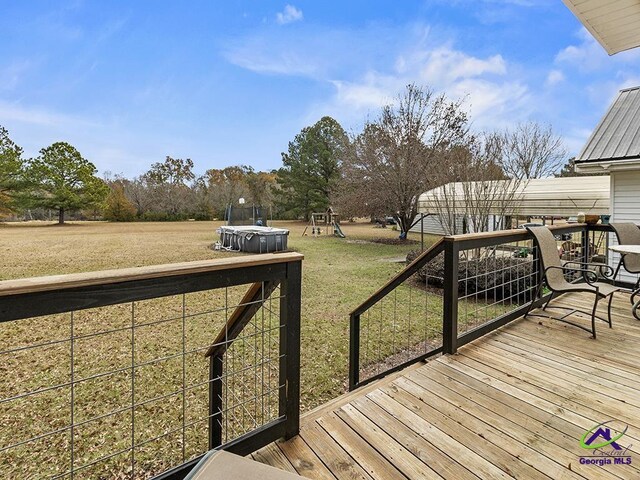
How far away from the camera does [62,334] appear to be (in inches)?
196

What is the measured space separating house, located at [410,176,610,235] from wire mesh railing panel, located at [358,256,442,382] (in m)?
2.87

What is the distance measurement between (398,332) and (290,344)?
3815 mm

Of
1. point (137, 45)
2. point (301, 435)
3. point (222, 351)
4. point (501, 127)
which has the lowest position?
point (301, 435)

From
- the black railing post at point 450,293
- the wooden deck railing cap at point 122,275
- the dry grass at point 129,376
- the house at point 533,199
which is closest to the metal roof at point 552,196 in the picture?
the house at point 533,199

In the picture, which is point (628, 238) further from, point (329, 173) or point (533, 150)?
point (329, 173)

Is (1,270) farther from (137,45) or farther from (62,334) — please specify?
(137,45)

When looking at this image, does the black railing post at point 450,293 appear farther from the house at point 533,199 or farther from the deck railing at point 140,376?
the house at point 533,199

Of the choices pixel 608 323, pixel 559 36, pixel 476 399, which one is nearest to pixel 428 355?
pixel 476 399

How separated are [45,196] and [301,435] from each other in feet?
108

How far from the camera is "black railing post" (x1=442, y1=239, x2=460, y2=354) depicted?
269 cm

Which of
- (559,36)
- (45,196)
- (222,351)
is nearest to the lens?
(222,351)

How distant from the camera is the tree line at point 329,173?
46.3ft

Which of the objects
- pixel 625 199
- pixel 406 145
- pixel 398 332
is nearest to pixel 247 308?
pixel 398 332

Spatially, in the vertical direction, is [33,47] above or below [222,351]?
above
